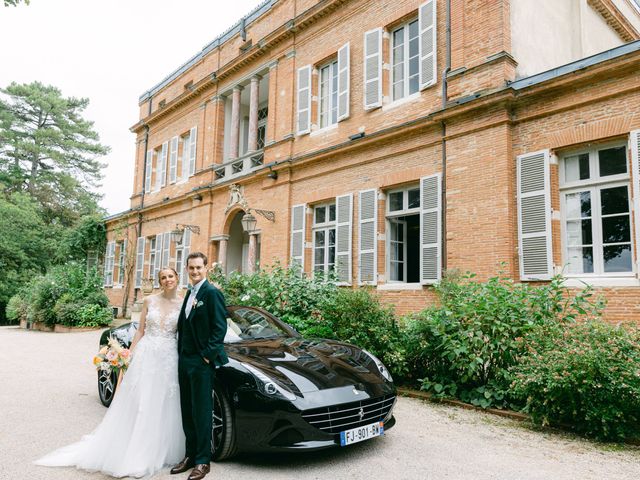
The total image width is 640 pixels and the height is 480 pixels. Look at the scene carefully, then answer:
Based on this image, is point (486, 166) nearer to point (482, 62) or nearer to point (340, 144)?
point (482, 62)

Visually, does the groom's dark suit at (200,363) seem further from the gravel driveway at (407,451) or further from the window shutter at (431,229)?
the window shutter at (431,229)

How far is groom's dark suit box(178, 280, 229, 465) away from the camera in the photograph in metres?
3.85

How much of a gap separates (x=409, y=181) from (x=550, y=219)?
10.8ft

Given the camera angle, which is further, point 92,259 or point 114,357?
point 92,259

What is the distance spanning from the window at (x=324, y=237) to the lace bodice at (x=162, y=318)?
826 centimetres

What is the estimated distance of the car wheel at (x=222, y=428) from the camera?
4.03 metres

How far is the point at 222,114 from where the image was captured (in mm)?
17922

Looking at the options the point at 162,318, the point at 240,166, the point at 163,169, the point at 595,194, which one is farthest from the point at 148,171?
the point at 162,318

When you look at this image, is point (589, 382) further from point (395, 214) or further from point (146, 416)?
point (395, 214)

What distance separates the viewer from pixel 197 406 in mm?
3863

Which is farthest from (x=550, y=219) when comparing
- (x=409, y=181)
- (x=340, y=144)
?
(x=340, y=144)

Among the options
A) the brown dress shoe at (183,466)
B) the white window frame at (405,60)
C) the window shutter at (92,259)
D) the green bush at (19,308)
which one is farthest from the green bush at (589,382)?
the window shutter at (92,259)

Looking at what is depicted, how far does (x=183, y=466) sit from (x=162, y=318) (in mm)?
1244

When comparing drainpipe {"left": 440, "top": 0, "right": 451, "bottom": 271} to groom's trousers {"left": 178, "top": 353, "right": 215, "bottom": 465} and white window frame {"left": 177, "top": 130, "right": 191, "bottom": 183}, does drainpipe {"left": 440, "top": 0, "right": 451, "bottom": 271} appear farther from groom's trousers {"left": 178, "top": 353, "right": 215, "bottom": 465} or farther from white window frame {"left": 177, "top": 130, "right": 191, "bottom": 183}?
white window frame {"left": 177, "top": 130, "right": 191, "bottom": 183}
